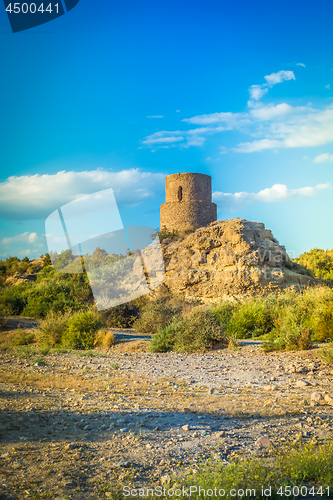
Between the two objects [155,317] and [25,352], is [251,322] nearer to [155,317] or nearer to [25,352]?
[155,317]

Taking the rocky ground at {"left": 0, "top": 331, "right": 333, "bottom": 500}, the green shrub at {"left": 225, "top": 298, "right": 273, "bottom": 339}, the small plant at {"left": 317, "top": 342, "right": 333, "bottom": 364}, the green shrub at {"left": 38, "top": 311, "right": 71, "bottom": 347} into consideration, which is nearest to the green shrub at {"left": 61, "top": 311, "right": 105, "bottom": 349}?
the green shrub at {"left": 38, "top": 311, "right": 71, "bottom": 347}

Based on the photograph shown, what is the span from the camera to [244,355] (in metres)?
8.89

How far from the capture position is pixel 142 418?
176 inches

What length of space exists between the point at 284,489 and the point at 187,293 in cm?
1473

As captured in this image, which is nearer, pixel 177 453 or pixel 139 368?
pixel 177 453

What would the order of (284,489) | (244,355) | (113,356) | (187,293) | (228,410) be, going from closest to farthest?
(284,489), (228,410), (244,355), (113,356), (187,293)

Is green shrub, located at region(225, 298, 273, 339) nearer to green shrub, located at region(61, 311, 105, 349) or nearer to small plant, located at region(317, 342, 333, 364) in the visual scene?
small plant, located at region(317, 342, 333, 364)

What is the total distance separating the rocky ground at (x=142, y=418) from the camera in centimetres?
305

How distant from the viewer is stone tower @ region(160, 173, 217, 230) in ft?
83.6

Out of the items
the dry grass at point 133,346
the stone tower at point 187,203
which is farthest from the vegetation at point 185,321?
the stone tower at point 187,203

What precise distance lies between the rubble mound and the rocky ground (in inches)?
298

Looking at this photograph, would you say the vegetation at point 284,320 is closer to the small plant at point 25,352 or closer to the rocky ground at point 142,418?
the rocky ground at point 142,418

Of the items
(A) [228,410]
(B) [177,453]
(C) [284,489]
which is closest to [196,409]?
(A) [228,410]

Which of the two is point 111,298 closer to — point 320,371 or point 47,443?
point 320,371
